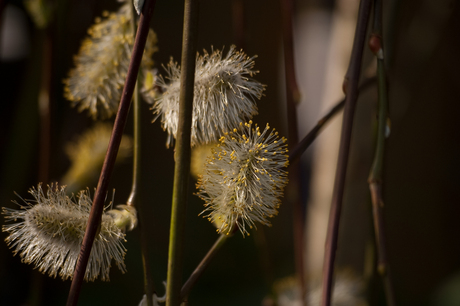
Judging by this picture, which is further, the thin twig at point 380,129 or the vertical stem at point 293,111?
the vertical stem at point 293,111

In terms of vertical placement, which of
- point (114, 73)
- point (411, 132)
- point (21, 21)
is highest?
point (21, 21)

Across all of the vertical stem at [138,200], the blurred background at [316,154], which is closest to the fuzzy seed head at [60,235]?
the vertical stem at [138,200]

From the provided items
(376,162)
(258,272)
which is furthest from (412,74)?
(258,272)

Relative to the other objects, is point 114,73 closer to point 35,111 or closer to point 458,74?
point 35,111

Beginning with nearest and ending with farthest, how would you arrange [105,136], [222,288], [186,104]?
1. [186,104]
2. [105,136]
3. [222,288]

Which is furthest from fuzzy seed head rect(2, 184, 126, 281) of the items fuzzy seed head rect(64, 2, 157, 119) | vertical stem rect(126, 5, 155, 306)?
fuzzy seed head rect(64, 2, 157, 119)

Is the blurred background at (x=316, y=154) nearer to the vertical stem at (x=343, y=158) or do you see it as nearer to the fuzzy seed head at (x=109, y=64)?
the fuzzy seed head at (x=109, y=64)
